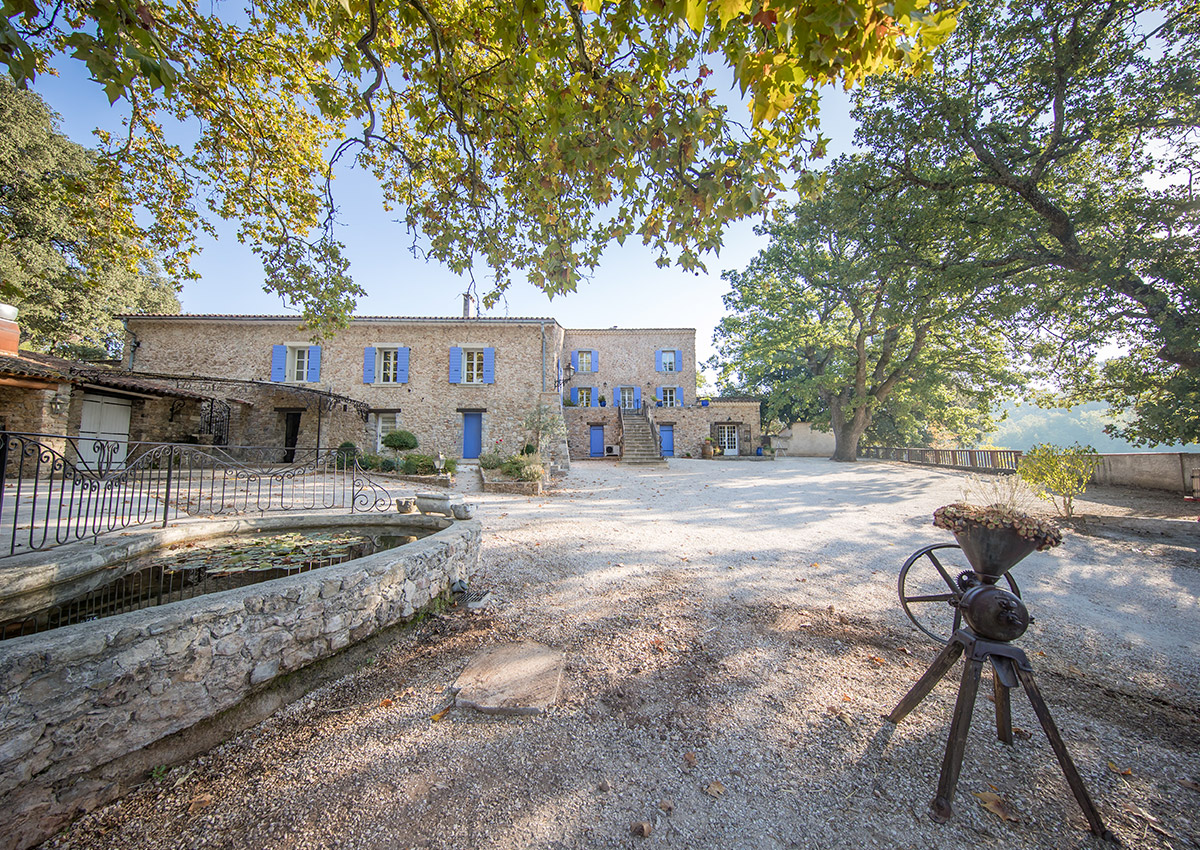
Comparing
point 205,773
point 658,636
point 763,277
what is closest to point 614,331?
point 763,277

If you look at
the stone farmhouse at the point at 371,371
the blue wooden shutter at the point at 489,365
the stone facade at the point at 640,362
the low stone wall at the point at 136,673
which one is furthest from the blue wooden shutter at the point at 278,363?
the low stone wall at the point at 136,673

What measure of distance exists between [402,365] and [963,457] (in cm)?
1987

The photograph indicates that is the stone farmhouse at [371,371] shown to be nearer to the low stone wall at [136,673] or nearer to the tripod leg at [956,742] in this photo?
the low stone wall at [136,673]

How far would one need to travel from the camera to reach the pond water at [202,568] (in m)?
2.57

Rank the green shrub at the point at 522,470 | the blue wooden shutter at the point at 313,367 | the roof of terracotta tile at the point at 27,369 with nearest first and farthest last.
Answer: the roof of terracotta tile at the point at 27,369, the green shrub at the point at 522,470, the blue wooden shutter at the point at 313,367

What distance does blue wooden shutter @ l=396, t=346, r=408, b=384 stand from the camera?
15.3 meters

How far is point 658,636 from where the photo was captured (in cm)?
308

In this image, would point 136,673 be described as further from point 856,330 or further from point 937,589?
point 856,330

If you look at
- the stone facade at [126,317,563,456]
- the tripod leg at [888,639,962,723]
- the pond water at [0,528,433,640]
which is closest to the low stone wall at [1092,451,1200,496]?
the tripod leg at [888,639,962,723]

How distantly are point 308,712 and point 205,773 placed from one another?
434 mm

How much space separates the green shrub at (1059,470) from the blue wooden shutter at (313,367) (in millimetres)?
19209

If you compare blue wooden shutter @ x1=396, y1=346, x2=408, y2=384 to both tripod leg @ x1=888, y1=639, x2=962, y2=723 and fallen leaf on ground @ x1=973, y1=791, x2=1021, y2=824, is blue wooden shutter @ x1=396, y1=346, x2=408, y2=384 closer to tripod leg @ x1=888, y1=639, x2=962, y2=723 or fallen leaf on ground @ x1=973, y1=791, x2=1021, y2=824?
tripod leg @ x1=888, y1=639, x2=962, y2=723

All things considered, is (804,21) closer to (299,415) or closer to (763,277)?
(299,415)

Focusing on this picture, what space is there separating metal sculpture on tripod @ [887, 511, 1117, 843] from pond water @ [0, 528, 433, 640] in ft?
13.2
